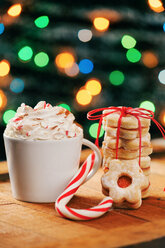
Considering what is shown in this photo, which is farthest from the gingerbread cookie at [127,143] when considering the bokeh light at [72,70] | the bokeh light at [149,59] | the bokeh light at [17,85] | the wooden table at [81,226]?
the bokeh light at [149,59]

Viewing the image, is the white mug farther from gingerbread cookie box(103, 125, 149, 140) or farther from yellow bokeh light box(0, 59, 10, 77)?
yellow bokeh light box(0, 59, 10, 77)

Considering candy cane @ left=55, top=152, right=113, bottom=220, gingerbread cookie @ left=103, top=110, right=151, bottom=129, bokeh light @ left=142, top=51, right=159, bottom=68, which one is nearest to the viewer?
candy cane @ left=55, top=152, right=113, bottom=220

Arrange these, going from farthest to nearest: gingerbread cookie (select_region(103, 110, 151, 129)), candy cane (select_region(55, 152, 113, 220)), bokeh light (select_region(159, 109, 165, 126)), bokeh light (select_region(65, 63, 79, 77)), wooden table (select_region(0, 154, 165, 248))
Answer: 1. bokeh light (select_region(159, 109, 165, 126))
2. bokeh light (select_region(65, 63, 79, 77))
3. gingerbread cookie (select_region(103, 110, 151, 129))
4. candy cane (select_region(55, 152, 113, 220))
5. wooden table (select_region(0, 154, 165, 248))

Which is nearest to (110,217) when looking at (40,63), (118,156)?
(118,156)

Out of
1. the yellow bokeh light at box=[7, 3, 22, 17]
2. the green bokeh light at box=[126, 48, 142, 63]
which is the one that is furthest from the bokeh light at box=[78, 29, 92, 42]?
the yellow bokeh light at box=[7, 3, 22, 17]

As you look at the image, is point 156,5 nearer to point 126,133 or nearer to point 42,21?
point 42,21

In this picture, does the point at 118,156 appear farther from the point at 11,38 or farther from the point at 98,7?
the point at 98,7
